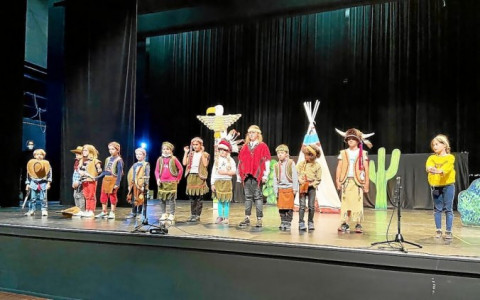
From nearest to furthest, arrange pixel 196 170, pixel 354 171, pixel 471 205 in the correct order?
pixel 354 171 → pixel 196 170 → pixel 471 205

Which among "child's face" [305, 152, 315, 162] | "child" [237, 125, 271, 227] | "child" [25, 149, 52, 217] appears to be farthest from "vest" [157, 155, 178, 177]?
"child" [25, 149, 52, 217]

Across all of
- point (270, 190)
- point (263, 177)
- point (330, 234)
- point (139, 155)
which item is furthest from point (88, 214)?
point (270, 190)

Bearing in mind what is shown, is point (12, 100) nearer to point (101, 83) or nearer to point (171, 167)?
point (101, 83)

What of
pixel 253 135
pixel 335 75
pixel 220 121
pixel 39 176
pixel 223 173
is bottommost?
pixel 39 176

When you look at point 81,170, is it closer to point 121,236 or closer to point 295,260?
point 121,236

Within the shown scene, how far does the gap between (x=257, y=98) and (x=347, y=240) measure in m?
9.06

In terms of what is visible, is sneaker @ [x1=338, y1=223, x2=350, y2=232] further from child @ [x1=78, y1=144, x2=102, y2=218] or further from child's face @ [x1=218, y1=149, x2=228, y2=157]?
child @ [x1=78, y1=144, x2=102, y2=218]

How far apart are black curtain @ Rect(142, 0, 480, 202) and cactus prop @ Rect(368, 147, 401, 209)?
3.51 feet

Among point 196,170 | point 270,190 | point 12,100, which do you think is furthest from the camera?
point 270,190

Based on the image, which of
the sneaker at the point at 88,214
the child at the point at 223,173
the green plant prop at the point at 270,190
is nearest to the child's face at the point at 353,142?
the child at the point at 223,173

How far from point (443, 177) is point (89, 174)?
4997mm

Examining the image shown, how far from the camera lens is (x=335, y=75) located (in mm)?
12188

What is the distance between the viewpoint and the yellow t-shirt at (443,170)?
4.78 m

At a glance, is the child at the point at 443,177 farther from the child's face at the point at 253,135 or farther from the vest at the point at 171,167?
the vest at the point at 171,167
